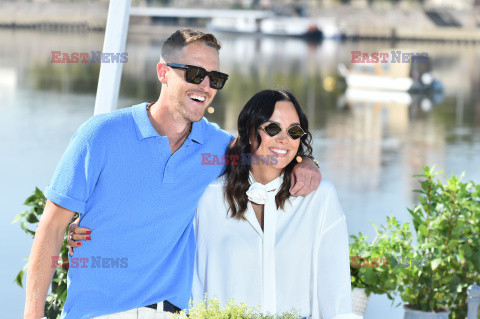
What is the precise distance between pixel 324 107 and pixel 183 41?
2321 cm

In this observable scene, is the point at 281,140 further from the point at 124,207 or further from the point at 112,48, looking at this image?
the point at 112,48

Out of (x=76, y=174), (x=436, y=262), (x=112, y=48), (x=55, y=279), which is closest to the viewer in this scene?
(x=76, y=174)

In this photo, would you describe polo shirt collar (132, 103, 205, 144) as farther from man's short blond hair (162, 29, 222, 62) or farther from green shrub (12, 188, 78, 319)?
green shrub (12, 188, 78, 319)

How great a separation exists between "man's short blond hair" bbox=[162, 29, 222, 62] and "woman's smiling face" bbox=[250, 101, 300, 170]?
9.9 inches

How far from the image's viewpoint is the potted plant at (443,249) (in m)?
3.44

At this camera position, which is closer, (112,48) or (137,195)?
(137,195)

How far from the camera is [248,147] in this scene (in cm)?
233

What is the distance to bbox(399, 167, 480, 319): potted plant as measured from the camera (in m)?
3.44

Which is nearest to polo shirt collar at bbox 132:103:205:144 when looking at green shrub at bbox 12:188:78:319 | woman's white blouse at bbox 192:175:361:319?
woman's white blouse at bbox 192:175:361:319

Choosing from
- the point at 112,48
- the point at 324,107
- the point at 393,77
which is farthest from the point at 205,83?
the point at 393,77

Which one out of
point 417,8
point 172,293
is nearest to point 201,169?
point 172,293

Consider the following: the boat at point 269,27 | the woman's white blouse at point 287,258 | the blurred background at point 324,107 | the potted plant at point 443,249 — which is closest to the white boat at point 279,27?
the boat at point 269,27

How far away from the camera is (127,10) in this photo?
2.95 metres

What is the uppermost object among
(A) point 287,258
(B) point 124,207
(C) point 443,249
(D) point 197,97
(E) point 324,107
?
(E) point 324,107
